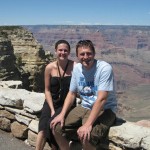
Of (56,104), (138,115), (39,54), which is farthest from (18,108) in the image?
(138,115)

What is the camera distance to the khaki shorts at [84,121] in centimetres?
492

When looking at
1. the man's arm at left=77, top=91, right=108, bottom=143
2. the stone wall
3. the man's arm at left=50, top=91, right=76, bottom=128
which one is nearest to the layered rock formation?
the stone wall

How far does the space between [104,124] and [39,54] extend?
38.5 meters

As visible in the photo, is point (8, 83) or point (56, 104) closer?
point (56, 104)

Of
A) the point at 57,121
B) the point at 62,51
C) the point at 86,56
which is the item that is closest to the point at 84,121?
the point at 57,121

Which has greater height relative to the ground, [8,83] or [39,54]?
[8,83]

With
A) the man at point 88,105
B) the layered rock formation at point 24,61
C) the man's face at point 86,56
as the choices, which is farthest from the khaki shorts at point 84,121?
the layered rock formation at point 24,61

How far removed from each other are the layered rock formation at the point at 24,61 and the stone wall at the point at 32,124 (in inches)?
780

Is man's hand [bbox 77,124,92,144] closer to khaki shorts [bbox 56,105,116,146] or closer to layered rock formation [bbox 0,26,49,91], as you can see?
khaki shorts [bbox 56,105,116,146]

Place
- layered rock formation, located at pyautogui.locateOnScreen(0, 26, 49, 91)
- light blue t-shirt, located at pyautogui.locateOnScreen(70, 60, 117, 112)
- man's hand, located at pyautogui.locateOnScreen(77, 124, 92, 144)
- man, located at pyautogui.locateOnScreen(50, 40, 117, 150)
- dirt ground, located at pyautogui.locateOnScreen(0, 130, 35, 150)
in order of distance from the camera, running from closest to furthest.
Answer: man's hand, located at pyautogui.locateOnScreen(77, 124, 92, 144) → man, located at pyautogui.locateOnScreen(50, 40, 117, 150) → light blue t-shirt, located at pyautogui.locateOnScreen(70, 60, 117, 112) → dirt ground, located at pyautogui.locateOnScreen(0, 130, 35, 150) → layered rock formation, located at pyautogui.locateOnScreen(0, 26, 49, 91)

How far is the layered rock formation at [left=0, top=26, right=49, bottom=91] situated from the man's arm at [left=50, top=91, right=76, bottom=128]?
21648mm

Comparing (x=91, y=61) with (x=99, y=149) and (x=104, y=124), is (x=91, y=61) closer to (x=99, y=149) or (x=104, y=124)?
(x=104, y=124)

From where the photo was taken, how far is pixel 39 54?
4309 centimetres

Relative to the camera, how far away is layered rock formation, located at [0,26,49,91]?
32.5m
